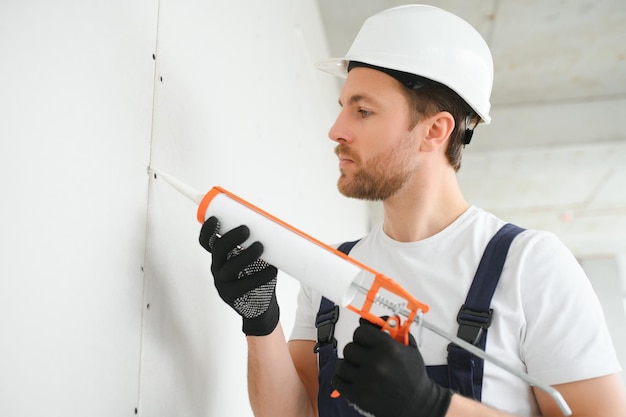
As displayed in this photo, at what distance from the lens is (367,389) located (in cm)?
83

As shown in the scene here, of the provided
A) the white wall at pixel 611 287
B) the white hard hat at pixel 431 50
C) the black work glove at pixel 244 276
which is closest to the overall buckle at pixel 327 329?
the black work glove at pixel 244 276

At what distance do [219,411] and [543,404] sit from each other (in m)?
0.65

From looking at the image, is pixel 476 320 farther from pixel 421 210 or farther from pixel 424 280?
pixel 421 210

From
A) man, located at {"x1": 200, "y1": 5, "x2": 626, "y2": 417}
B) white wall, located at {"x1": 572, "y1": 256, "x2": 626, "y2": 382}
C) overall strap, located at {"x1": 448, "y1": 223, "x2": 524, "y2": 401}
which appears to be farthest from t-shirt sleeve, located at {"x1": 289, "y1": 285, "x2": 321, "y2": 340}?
white wall, located at {"x1": 572, "y1": 256, "x2": 626, "y2": 382}

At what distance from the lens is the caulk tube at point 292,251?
2.84ft

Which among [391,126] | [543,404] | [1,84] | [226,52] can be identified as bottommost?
[543,404]

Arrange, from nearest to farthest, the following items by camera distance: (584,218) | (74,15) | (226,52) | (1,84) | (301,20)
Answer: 1. (1,84)
2. (74,15)
3. (226,52)
4. (301,20)
5. (584,218)

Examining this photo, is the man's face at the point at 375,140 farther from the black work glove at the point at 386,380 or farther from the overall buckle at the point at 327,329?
the black work glove at the point at 386,380

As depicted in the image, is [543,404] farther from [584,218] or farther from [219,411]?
[584,218]

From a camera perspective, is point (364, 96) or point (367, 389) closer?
point (367, 389)

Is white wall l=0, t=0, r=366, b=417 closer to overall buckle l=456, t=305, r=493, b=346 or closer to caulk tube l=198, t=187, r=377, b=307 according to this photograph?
caulk tube l=198, t=187, r=377, b=307

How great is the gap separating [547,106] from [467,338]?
3811 mm

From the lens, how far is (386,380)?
0.82 meters

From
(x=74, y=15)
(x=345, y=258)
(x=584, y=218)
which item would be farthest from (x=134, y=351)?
(x=584, y=218)
